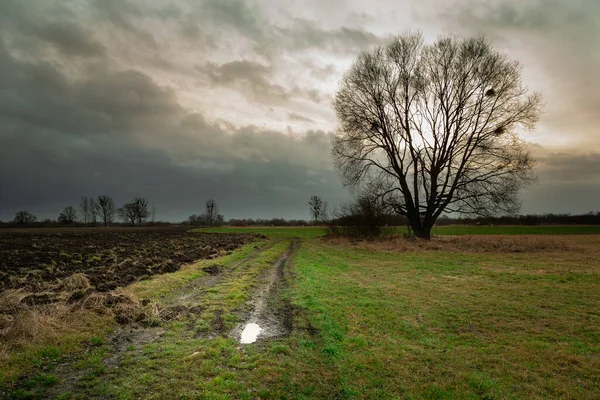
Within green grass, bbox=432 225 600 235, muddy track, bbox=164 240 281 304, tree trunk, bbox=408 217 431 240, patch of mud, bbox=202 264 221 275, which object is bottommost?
green grass, bbox=432 225 600 235

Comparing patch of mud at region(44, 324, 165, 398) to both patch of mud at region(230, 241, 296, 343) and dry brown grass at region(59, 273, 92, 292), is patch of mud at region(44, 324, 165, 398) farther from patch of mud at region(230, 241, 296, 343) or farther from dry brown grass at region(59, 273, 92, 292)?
dry brown grass at region(59, 273, 92, 292)

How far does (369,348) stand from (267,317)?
3.22 metres

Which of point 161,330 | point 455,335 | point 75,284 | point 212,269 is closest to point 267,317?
point 161,330

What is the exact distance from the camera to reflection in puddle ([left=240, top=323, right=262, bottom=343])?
7066mm

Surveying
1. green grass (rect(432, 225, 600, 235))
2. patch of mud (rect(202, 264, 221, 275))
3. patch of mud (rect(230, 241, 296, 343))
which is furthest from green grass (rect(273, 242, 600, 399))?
green grass (rect(432, 225, 600, 235))

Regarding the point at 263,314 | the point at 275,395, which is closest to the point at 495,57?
the point at 263,314

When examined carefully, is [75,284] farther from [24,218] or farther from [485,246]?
[24,218]

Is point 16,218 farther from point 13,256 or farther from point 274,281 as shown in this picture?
point 274,281

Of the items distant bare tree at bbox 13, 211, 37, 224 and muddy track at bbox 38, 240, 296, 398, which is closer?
muddy track at bbox 38, 240, 296, 398

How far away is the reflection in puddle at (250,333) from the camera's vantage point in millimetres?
7066

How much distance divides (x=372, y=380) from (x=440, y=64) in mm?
28990

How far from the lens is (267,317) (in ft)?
28.9

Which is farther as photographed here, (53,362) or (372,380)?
(53,362)

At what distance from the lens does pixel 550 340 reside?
6.89 meters
